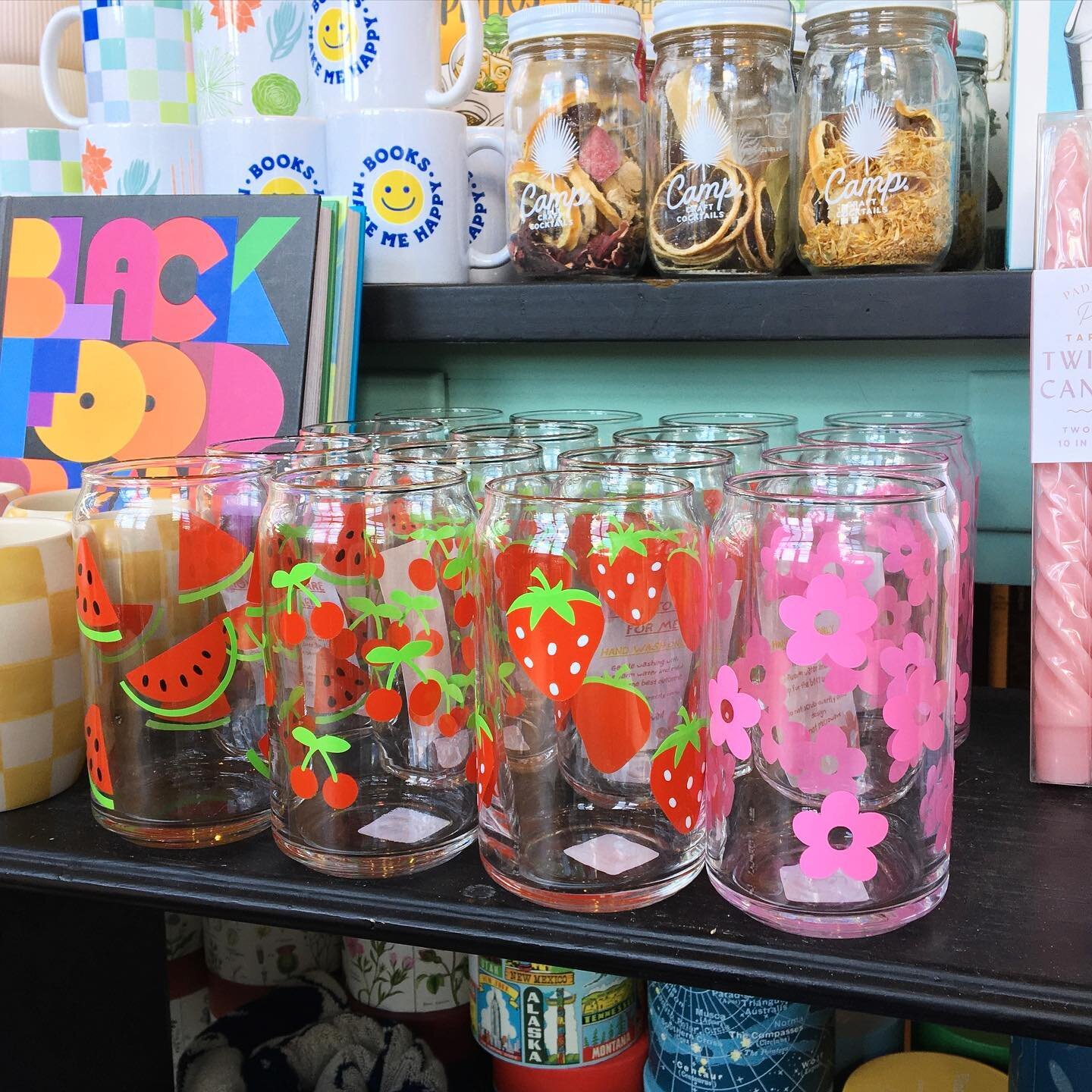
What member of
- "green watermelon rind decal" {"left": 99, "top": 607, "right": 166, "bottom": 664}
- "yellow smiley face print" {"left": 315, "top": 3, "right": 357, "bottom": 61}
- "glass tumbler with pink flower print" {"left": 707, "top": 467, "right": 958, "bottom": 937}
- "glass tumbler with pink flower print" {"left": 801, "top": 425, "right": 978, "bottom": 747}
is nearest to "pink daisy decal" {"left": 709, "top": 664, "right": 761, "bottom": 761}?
"glass tumbler with pink flower print" {"left": 707, "top": 467, "right": 958, "bottom": 937}

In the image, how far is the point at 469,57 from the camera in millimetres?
978

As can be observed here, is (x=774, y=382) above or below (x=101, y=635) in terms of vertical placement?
above

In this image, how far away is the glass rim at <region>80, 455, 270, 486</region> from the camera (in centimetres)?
71

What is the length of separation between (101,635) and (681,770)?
1.17 feet

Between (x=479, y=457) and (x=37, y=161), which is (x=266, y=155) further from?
(x=479, y=457)

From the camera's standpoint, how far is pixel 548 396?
1140 millimetres

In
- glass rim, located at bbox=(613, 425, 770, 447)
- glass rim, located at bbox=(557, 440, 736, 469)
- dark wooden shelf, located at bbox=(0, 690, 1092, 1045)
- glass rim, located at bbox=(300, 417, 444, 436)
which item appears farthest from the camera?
glass rim, located at bbox=(300, 417, 444, 436)

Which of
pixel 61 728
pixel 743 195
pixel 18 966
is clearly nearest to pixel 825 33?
pixel 743 195

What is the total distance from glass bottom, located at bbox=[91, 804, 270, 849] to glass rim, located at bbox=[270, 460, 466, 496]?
8.2 inches

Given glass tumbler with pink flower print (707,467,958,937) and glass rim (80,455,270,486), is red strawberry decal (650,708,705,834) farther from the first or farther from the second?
glass rim (80,455,270,486)

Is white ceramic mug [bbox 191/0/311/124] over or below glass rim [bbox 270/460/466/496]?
over

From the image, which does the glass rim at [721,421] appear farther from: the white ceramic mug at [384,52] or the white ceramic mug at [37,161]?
the white ceramic mug at [37,161]

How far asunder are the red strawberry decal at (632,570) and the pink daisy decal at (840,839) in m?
0.13

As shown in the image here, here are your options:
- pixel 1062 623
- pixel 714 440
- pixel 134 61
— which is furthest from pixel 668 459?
pixel 134 61
